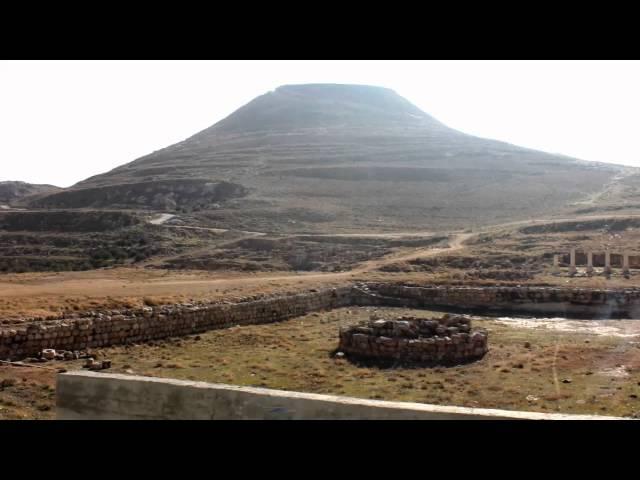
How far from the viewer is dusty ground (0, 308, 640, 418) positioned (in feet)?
37.0

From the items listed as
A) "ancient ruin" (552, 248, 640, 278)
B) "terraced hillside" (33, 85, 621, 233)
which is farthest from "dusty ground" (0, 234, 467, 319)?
"terraced hillside" (33, 85, 621, 233)

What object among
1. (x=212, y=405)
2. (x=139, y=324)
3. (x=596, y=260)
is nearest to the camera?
(x=212, y=405)

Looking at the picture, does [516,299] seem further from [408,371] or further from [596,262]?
[408,371]

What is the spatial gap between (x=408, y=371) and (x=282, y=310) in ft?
29.9

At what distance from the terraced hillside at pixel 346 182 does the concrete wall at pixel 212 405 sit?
50.7m

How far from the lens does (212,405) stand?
727 centimetres

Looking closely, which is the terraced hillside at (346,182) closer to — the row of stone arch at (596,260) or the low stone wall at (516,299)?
the row of stone arch at (596,260)

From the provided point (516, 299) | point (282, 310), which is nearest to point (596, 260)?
point (516, 299)

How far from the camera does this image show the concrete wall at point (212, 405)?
638 centimetres

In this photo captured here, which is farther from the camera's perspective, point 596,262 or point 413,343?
point 596,262

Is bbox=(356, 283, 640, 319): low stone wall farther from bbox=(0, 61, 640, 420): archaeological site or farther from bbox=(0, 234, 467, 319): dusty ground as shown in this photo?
bbox=(0, 234, 467, 319): dusty ground

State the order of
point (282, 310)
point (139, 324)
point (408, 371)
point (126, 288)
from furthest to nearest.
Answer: point (126, 288), point (282, 310), point (139, 324), point (408, 371)

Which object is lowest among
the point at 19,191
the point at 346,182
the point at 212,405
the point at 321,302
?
the point at 321,302
